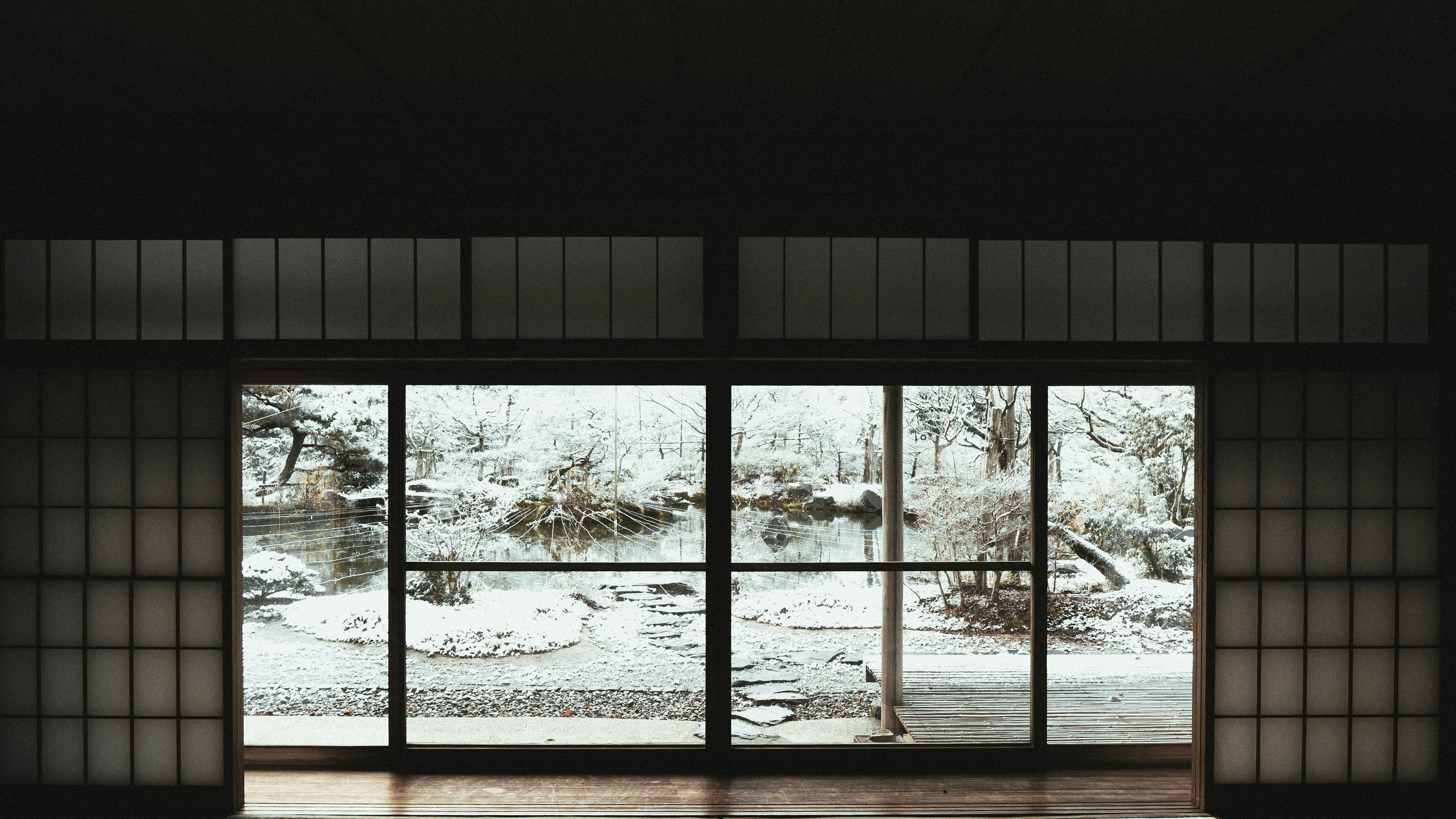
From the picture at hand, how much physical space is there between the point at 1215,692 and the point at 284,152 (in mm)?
4671

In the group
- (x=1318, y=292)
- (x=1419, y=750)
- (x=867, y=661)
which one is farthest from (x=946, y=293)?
(x=1419, y=750)

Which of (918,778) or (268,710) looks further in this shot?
(268,710)

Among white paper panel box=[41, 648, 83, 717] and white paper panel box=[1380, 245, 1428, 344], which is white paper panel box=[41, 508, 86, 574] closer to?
white paper panel box=[41, 648, 83, 717]

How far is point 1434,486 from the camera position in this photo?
3.04 metres

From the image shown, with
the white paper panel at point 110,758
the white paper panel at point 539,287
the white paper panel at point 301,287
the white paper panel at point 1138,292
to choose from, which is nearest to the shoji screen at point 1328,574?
the white paper panel at point 1138,292

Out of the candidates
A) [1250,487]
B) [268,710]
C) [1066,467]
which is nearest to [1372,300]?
[1250,487]

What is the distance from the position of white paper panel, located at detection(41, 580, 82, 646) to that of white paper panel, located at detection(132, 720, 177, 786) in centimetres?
49

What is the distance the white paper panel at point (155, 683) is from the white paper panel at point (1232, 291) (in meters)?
4.84

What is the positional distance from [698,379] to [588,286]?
2.16 ft

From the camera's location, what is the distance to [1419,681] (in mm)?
3025

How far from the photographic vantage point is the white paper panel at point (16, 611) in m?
2.95

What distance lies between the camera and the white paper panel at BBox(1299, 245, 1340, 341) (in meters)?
3.06

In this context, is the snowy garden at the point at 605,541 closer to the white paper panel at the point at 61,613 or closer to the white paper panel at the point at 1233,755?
the white paper panel at the point at 61,613

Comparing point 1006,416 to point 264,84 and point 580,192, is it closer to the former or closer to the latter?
point 580,192
